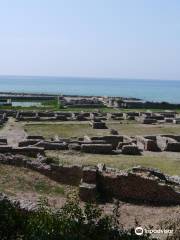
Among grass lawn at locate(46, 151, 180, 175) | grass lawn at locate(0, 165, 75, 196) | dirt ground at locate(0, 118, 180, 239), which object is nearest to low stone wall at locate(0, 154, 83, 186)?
grass lawn at locate(0, 165, 75, 196)

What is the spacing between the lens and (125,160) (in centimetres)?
2725

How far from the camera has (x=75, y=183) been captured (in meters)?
18.6

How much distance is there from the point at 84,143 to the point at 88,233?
73.3ft

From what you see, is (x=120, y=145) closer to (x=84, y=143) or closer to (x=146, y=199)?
(x=84, y=143)

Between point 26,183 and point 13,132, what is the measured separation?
67.4 feet

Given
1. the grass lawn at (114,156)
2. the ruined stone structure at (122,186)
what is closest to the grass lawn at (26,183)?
the ruined stone structure at (122,186)

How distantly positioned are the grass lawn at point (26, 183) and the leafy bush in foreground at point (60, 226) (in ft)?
24.1

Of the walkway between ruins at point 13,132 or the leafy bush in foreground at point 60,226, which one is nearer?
the leafy bush in foreground at point 60,226

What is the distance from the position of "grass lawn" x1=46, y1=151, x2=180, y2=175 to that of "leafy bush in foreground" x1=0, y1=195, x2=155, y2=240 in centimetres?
1510

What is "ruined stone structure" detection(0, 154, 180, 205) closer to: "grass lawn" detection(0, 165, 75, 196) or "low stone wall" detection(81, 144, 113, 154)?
"grass lawn" detection(0, 165, 75, 196)

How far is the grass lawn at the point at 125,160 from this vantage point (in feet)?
82.9

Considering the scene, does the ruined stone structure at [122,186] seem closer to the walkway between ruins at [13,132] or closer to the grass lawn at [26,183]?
the grass lawn at [26,183]

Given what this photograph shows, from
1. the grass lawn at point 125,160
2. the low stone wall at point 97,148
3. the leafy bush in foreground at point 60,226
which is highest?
the leafy bush in foreground at point 60,226

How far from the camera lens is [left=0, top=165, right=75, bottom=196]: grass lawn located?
56.6ft
